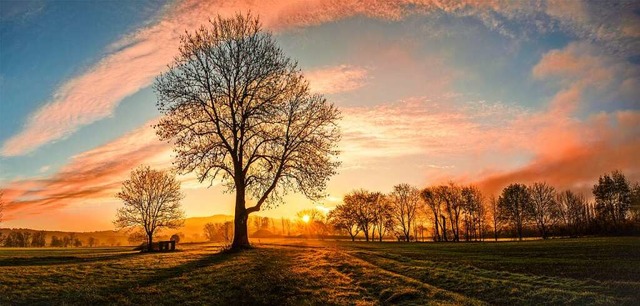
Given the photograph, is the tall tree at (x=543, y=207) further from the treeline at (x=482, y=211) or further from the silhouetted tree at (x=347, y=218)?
the silhouetted tree at (x=347, y=218)

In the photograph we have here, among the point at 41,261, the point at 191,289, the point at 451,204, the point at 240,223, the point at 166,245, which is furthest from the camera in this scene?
the point at 451,204

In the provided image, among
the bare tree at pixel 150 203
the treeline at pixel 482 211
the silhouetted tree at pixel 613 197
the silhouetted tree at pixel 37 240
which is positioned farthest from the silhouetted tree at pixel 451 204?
the silhouetted tree at pixel 37 240

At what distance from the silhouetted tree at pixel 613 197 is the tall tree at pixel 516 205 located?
19442 mm

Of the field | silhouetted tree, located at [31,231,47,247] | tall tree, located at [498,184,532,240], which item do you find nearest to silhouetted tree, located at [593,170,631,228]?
tall tree, located at [498,184,532,240]

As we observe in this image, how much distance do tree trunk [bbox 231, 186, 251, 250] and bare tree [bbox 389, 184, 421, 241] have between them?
329ft

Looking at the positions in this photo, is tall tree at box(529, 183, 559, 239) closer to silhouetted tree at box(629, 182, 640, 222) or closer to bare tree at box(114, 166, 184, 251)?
silhouetted tree at box(629, 182, 640, 222)

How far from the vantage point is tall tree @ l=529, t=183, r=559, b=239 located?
124 metres

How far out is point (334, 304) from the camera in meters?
16.2

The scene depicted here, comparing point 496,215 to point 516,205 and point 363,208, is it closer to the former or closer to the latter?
point 516,205

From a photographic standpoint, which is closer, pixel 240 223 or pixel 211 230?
pixel 240 223

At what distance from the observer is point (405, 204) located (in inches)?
5458

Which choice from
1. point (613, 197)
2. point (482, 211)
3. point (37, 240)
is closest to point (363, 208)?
point (482, 211)

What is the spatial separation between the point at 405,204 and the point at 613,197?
203 ft

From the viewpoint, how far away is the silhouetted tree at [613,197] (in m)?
116
